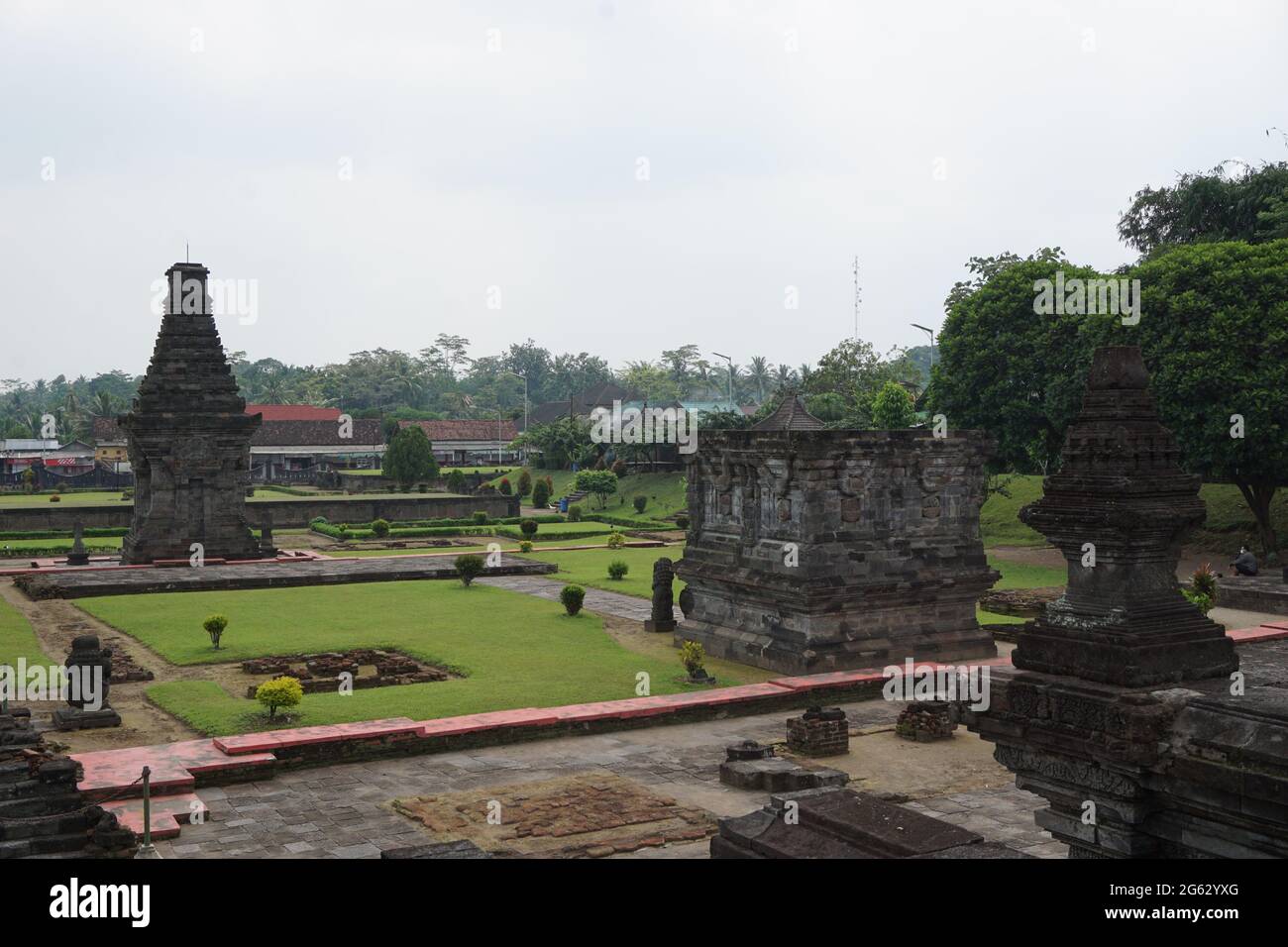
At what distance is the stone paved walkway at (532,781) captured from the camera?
11266 millimetres

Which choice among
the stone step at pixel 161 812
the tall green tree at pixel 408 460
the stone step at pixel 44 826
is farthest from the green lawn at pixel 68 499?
the stone step at pixel 44 826

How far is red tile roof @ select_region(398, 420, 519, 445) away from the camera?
83312mm

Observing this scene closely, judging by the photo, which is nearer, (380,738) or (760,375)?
(380,738)

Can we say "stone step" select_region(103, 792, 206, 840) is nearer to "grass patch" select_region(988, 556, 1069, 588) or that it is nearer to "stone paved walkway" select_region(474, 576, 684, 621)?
"stone paved walkway" select_region(474, 576, 684, 621)

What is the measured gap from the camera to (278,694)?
1530cm

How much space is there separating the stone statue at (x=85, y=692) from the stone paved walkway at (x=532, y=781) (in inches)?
139

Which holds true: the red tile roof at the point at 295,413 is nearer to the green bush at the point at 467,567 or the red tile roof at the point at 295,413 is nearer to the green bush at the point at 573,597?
the green bush at the point at 467,567

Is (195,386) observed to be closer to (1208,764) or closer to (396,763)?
(396,763)

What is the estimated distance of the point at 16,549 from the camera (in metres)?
36.5

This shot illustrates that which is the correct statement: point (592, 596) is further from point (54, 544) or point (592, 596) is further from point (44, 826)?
point (54, 544)

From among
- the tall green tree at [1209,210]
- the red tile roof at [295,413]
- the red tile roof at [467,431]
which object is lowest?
the red tile roof at [467,431]

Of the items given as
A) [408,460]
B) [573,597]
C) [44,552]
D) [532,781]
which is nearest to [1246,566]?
[573,597]

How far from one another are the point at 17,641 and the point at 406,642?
6.91m
